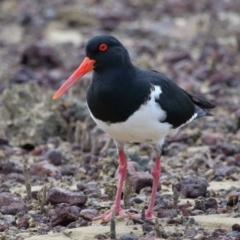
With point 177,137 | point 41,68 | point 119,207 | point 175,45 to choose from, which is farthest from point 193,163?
point 175,45

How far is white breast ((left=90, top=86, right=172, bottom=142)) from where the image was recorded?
6379 millimetres

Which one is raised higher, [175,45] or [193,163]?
[175,45]

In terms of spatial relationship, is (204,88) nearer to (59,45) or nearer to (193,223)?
(59,45)

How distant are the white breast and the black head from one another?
38 centimetres

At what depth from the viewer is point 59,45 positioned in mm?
13461

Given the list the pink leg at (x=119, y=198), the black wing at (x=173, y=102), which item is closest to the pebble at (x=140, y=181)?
the pink leg at (x=119, y=198)

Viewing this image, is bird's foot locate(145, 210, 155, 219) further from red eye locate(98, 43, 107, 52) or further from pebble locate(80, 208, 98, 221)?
red eye locate(98, 43, 107, 52)

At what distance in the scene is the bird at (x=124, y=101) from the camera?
638 centimetres

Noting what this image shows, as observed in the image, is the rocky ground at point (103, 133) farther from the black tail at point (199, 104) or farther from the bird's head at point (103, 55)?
the bird's head at point (103, 55)

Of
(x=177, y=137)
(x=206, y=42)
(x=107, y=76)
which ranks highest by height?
(x=206, y=42)

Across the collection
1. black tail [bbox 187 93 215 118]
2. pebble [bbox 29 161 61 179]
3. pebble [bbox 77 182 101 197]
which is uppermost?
black tail [bbox 187 93 215 118]

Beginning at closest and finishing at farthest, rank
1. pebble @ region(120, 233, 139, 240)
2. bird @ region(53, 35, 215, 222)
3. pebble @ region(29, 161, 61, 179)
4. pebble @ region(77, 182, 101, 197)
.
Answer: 1. pebble @ region(120, 233, 139, 240)
2. bird @ region(53, 35, 215, 222)
3. pebble @ region(77, 182, 101, 197)
4. pebble @ region(29, 161, 61, 179)

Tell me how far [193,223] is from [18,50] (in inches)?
312

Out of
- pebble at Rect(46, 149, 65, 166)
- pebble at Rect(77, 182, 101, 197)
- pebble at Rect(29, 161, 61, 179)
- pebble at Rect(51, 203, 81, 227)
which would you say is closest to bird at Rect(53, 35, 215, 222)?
pebble at Rect(51, 203, 81, 227)
